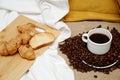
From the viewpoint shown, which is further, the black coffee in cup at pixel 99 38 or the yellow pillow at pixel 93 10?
the yellow pillow at pixel 93 10

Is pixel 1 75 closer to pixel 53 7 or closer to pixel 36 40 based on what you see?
pixel 36 40

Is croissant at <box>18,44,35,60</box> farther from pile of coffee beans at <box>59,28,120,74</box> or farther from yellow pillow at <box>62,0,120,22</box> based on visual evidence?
yellow pillow at <box>62,0,120,22</box>

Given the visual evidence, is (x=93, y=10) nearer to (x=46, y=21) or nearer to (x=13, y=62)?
(x=46, y=21)

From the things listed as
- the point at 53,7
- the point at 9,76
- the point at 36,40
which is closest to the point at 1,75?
the point at 9,76

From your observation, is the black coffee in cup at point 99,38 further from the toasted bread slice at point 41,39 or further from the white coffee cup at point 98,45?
the toasted bread slice at point 41,39

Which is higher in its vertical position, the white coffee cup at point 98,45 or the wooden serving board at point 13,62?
the white coffee cup at point 98,45

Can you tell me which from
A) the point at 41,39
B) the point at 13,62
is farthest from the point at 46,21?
the point at 13,62

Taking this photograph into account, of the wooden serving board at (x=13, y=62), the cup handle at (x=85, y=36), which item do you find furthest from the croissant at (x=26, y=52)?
the cup handle at (x=85, y=36)
